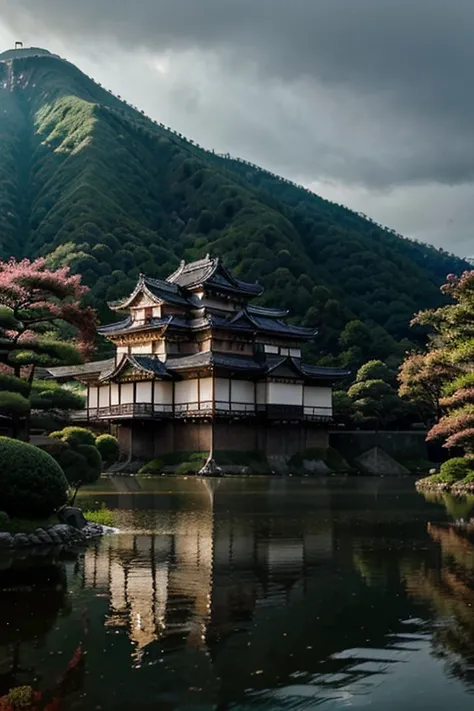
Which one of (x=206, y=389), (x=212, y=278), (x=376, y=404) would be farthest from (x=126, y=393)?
(x=376, y=404)

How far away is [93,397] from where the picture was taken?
5856 centimetres

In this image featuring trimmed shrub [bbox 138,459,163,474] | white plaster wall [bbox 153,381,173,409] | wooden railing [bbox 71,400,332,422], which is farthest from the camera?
white plaster wall [bbox 153,381,173,409]

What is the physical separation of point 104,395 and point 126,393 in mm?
3136

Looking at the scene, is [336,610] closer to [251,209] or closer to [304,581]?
[304,581]

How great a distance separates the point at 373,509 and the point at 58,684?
18511mm

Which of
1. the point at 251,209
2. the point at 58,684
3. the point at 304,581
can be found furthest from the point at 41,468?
the point at 251,209

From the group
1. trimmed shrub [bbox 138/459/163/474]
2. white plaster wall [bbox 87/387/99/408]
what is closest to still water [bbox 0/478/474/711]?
trimmed shrub [bbox 138/459/163/474]

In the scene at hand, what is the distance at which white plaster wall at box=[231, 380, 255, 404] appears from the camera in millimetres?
52688

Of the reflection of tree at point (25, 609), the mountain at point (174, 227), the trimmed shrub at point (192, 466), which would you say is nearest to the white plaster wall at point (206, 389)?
the trimmed shrub at point (192, 466)

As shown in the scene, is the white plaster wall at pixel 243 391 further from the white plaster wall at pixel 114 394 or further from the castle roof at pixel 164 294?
the white plaster wall at pixel 114 394

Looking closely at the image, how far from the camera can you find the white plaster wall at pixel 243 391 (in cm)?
5269

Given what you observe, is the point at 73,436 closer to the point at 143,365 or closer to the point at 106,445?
the point at 106,445

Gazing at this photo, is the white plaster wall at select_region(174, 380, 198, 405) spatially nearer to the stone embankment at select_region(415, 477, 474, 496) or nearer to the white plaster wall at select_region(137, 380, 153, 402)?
the white plaster wall at select_region(137, 380, 153, 402)

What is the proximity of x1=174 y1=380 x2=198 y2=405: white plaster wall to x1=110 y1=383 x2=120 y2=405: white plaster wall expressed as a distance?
476 cm
